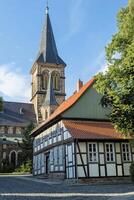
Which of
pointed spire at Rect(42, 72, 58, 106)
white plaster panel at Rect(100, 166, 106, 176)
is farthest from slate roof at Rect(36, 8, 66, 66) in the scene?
white plaster panel at Rect(100, 166, 106, 176)

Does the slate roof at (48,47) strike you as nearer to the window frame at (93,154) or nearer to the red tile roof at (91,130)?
the red tile roof at (91,130)

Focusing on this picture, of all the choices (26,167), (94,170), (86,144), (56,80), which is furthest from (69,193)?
(56,80)

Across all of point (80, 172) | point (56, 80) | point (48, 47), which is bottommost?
point (80, 172)

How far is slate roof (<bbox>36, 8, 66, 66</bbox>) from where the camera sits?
251 ft

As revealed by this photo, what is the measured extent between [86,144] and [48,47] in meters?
55.3

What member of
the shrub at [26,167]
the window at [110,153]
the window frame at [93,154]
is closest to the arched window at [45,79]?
the shrub at [26,167]

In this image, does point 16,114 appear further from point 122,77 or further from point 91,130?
point 122,77

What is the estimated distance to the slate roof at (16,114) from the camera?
69.2 meters

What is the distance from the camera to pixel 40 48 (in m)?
78.2

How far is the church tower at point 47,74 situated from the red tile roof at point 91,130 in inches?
1665

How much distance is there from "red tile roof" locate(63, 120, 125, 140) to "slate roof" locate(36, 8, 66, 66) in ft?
164

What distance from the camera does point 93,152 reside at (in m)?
24.8

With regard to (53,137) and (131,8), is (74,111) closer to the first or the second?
(53,137)

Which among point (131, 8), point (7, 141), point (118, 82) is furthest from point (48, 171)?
point (7, 141)
